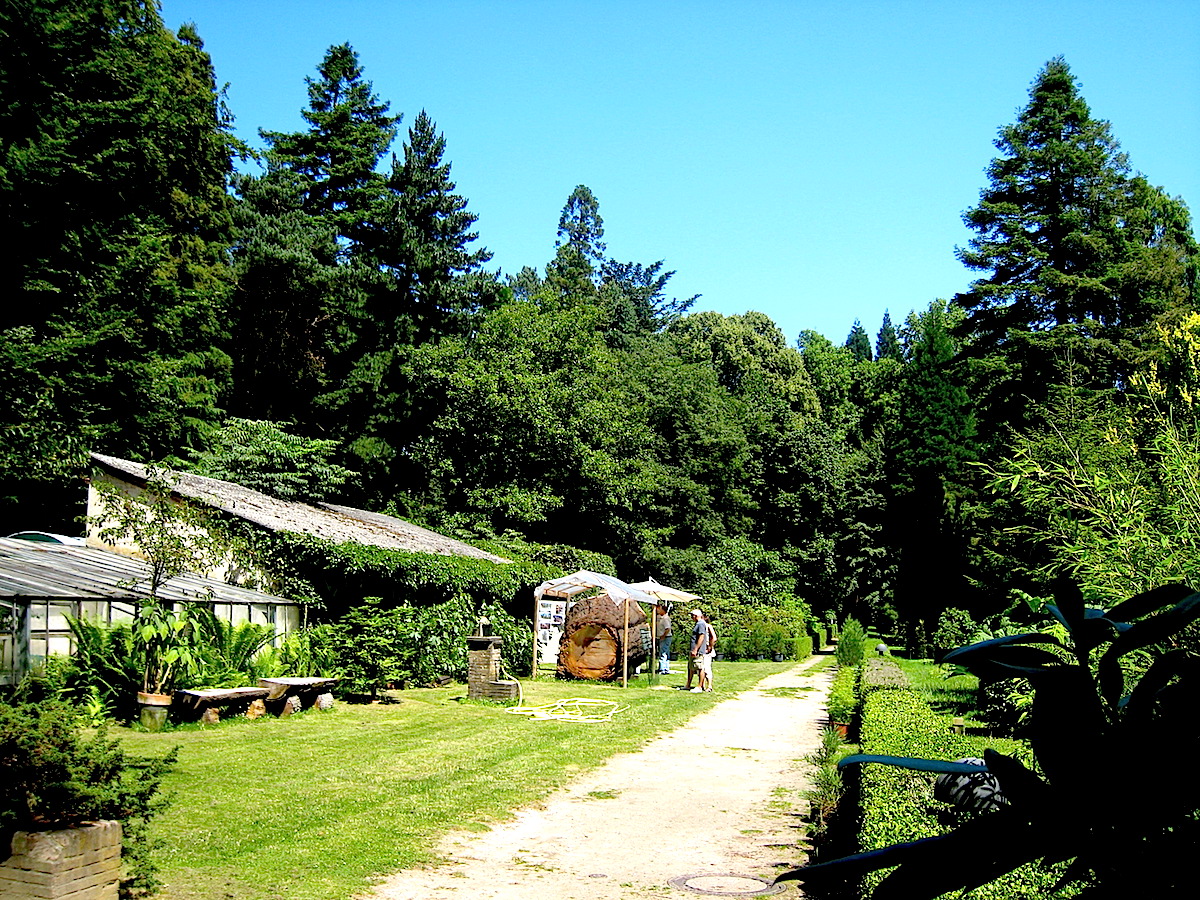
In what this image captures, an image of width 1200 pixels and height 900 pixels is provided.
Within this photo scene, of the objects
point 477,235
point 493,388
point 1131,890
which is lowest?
point 1131,890

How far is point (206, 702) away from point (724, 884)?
10.9 metres

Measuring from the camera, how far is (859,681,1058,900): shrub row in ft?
17.3

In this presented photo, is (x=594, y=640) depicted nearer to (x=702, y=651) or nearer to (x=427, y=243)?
(x=702, y=651)

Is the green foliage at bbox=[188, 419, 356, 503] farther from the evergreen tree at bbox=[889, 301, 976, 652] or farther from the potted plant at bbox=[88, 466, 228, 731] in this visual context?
the evergreen tree at bbox=[889, 301, 976, 652]

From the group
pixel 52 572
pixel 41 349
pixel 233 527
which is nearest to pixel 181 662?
pixel 52 572

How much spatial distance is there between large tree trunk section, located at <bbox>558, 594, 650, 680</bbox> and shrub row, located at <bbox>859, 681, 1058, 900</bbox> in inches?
465

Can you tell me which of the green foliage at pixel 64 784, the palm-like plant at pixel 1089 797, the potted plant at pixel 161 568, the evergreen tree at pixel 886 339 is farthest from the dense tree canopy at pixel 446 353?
the evergreen tree at pixel 886 339

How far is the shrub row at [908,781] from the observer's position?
17.3ft

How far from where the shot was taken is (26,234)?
28234 millimetres

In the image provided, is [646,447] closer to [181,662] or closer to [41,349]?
[41,349]

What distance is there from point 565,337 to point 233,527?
23137mm

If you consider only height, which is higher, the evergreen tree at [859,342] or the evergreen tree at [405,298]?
the evergreen tree at [859,342]

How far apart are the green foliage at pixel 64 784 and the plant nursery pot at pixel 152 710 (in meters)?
8.53

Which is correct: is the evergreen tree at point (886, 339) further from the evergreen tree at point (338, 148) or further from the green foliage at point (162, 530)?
the green foliage at point (162, 530)
